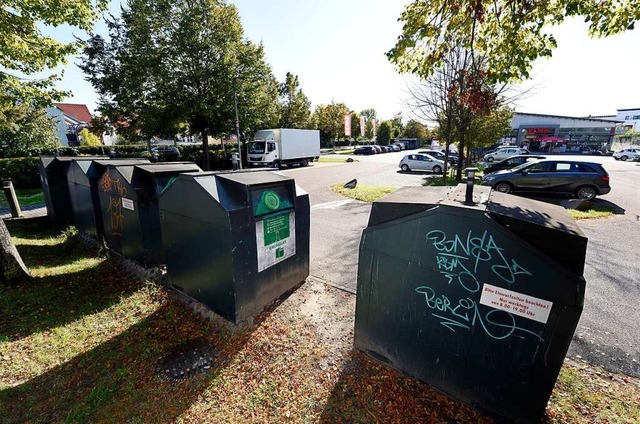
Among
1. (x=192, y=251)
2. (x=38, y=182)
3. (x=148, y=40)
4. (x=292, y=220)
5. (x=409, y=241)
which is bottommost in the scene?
(x=38, y=182)

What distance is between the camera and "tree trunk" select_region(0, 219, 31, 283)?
475 centimetres

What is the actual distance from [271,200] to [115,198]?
3.45 m

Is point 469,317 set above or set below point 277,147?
below

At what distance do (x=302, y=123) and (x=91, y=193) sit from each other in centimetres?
3343

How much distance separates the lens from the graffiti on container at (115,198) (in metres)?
5.16

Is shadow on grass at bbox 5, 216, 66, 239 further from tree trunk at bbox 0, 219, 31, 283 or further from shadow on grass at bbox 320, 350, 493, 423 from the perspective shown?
shadow on grass at bbox 320, 350, 493, 423

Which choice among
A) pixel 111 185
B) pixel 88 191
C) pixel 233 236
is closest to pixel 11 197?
pixel 88 191

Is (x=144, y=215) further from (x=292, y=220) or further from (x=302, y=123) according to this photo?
(x=302, y=123)

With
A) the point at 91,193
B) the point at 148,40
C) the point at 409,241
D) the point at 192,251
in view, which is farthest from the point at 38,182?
the point at 409,241

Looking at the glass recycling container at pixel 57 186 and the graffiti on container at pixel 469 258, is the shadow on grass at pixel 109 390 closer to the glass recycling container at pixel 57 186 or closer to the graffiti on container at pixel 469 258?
the graffiti on container at pixel 469 258

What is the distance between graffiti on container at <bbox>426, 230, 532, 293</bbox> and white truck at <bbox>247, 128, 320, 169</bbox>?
20783 mm

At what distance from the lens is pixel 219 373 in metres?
3.09

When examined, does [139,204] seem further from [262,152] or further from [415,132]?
[415,132]

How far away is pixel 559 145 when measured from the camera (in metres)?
44.7
